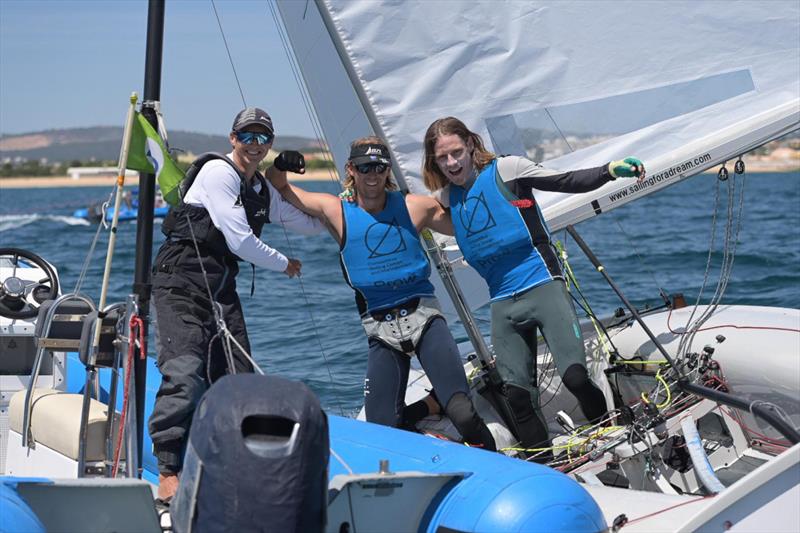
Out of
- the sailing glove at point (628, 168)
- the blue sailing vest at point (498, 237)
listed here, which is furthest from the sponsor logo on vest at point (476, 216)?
the sailing glove at point (628, 168)

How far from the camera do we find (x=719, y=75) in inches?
184

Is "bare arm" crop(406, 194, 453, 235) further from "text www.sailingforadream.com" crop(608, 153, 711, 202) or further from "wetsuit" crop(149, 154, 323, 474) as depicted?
"text www.sailingforadream.com" crop(608, 153, 711, 202)

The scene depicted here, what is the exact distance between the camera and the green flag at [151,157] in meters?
3.43

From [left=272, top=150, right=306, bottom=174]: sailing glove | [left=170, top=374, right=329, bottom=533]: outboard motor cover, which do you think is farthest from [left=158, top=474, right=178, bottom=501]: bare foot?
[left=272, top=150, right=306, bottom=174]: sailing glove

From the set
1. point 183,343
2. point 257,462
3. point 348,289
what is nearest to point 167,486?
point 183,343

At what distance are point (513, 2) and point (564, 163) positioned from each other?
694 millimetres

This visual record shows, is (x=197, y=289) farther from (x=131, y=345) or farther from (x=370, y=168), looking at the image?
(x=370, y=168)

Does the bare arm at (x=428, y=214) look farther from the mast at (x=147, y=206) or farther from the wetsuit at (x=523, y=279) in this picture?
the mast at (x=147, y=206)

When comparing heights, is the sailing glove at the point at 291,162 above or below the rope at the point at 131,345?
above

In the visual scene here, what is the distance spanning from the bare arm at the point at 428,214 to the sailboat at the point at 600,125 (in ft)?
1.18

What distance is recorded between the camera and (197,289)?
353cm

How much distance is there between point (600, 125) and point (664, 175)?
0.41 metres

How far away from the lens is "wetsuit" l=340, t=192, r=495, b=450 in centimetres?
378

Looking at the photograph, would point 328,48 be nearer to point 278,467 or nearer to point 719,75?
point 719,75
